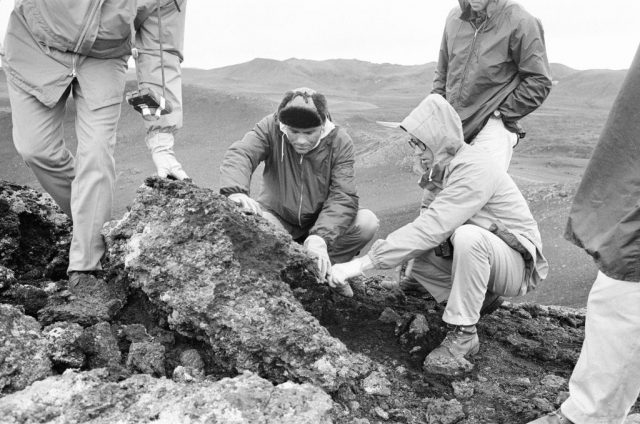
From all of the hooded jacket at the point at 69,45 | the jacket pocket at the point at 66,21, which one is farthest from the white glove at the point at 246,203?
the jacket pocket at the point at 66,21

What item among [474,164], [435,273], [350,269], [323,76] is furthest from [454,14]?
[323,76]

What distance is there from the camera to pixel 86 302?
110 inches

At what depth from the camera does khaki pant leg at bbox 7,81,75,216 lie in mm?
2971

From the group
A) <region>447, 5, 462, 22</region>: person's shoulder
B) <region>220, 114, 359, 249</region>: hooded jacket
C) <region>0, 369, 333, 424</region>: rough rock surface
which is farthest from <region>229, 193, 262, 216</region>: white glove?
<region>447, 5, 462, 22</region>: person's shoulder

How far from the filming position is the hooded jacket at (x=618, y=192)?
76.9 inches

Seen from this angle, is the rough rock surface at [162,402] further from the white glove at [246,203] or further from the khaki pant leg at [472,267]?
the white glove at [246,203]

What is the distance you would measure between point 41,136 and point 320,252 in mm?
1489

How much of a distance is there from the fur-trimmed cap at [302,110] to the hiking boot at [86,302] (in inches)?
49.2

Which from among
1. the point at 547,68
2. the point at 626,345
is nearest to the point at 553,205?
the point at 547,68

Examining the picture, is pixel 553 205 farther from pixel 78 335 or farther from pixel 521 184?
pixel 78 335

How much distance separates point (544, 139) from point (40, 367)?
43.4ft

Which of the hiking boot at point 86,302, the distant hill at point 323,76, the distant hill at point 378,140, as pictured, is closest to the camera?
the hiking boot at point 86,302

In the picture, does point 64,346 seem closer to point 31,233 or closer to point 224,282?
point 224,282

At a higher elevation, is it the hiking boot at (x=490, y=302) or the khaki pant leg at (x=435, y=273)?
the khaki pant leg at (x=435, y=273)
